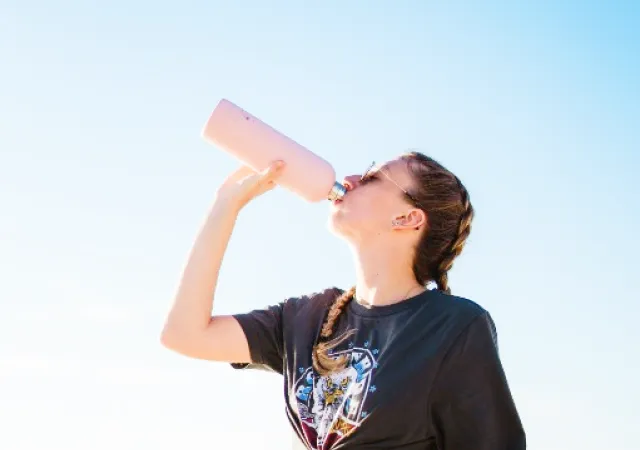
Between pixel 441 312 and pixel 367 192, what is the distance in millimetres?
769

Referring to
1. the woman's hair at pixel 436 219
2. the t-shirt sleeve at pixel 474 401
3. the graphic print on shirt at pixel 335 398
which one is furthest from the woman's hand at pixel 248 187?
the t-shirt sleeve at pixel 474 401

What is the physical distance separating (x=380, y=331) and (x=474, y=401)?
51 centimetres

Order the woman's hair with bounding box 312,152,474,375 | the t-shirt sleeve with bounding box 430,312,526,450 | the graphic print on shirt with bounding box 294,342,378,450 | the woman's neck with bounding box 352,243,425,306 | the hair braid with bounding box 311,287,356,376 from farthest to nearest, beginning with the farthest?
the woman's hair with bounding box 312,152,474,375
the woman's neck with bounding box 352,243,425,306
the hair braid with bounding box 311,287,356,376
the graphic print on shirt with bounding box 294,342,378,450
the t-shirt sleeve with bounding box 430,312,526,450

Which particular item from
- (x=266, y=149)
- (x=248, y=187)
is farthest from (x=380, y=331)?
(x=266, y=149)

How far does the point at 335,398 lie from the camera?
10.7 feet

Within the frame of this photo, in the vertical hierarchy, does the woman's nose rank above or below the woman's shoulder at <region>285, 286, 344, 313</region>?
above

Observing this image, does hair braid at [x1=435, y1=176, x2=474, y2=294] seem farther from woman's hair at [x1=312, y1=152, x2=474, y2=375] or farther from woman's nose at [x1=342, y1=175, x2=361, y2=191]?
woman's nose at [x1=342, y1=175, x2=361, y2=191]

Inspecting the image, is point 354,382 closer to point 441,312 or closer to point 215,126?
point 441,312

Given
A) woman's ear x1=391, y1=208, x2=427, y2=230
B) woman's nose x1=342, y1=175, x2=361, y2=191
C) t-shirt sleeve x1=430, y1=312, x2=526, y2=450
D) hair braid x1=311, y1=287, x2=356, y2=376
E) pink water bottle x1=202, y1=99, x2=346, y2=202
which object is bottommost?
t-shirt sleeve x1=430, y1=312, x2=526, y2=450

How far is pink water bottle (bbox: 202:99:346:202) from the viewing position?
12.6 feet

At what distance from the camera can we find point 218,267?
3.64 m

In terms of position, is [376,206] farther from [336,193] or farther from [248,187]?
[248,187]

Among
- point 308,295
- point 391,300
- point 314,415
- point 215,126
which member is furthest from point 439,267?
point 215,126

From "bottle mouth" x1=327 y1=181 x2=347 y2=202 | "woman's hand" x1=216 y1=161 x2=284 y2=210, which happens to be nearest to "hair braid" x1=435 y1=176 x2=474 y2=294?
"bottle mouth" x1=327 y1=181 x2=347 y2=202
